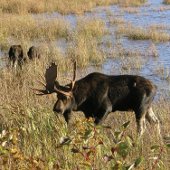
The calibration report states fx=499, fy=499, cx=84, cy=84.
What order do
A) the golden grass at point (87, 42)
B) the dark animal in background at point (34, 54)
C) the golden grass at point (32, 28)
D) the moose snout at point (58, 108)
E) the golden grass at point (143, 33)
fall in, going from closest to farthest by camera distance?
the moose snout at point (58, 108)
the dark animal in background at point (34, 54)
the golden grass at point (87, 42)
the golden grass at point (143, 33)
the golden grass at point (32, 28)

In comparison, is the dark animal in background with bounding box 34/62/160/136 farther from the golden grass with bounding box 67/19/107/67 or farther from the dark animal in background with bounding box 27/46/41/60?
the golden grass with bounding box 67/19/107/67

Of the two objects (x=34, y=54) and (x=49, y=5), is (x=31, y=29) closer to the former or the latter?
(x=34, y=54)

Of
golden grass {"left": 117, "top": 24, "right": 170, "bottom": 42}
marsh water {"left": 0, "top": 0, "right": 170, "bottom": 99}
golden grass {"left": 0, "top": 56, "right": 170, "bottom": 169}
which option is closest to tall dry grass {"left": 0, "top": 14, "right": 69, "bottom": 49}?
marsh water {"left": 0, "top": 0, "right": 170, "bottom": 99}

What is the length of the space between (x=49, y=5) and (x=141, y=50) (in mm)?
13524

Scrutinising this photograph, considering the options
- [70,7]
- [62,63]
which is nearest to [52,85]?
[62,63]

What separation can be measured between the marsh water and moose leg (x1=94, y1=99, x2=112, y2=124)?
126 inches

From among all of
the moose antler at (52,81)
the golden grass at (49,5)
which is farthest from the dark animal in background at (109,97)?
the golden grass at (49,5)

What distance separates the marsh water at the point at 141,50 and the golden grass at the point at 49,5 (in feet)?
2.71

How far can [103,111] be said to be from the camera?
7.14 meters

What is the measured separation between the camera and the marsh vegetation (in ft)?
10.9

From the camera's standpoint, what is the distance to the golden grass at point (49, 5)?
89.5 feet

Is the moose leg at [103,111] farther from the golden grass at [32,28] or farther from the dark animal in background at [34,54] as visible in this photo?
the golden grass at [32,28]

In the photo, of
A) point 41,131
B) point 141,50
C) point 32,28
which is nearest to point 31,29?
point 32,28

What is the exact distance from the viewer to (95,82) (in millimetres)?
7297
